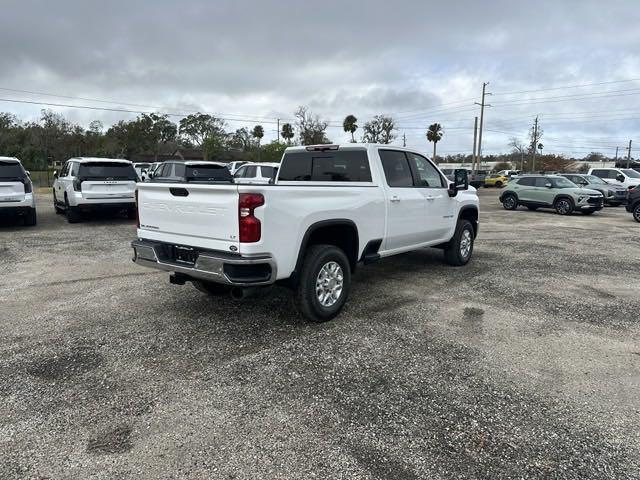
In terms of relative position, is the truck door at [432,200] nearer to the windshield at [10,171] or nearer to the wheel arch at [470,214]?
the wheel arch at [470,214]

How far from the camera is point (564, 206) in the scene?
57.7 feet

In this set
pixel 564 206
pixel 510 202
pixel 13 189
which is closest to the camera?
pixel 13 189

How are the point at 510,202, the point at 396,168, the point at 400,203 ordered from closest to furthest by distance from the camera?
the point at 400,203 → the point at 396,168 → the point at 510,202

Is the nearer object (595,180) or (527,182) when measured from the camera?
(527,182)

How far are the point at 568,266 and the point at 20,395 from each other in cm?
810

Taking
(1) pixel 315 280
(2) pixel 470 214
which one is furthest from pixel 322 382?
(2) pixel 470 214

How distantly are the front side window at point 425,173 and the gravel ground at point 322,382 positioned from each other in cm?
149

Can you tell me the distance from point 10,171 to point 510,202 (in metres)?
17.9

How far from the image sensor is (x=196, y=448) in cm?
277

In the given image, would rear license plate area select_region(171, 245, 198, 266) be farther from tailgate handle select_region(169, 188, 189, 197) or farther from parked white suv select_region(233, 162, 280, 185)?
parked white suv select_region(233, 162, 280, 185)

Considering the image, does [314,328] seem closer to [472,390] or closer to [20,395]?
[472,390]

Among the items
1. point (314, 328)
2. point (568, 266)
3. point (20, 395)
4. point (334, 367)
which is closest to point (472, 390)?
point (334, 367)

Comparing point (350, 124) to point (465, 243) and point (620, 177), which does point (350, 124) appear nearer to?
point (620, 177)

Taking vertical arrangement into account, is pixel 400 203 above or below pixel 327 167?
below
